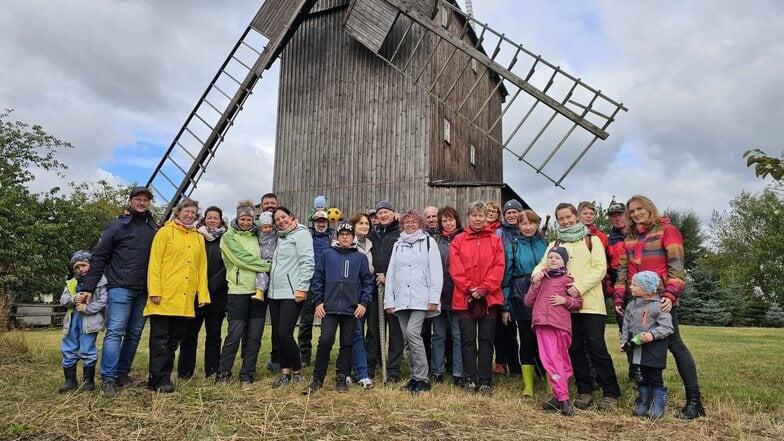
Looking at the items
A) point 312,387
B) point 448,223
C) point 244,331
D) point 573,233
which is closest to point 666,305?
point 573,233

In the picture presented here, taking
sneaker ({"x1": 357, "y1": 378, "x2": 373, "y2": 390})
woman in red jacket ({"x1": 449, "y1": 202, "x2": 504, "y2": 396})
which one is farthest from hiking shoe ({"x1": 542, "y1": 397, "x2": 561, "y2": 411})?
sneaker ({"x1": 357, "y1": 378, "x2": 373, "y2": 390})

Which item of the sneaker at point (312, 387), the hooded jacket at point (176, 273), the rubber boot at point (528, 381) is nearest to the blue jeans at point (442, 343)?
the rubber boot at point (528, 381)

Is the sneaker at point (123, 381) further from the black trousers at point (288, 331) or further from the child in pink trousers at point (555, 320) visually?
the child in pink trousers at point (555, 320)

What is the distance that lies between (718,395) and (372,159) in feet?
30.3

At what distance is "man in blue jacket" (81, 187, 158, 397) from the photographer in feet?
17.3

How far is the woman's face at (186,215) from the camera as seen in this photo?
5.66 meters

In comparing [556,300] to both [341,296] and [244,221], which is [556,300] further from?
[244,221]

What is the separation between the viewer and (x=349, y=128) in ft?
44.2

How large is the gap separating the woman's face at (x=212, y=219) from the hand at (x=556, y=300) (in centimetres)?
384

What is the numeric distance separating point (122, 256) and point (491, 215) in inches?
154

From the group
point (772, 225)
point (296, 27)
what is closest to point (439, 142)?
point (296, 27)

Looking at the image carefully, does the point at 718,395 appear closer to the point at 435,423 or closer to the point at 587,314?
the point at 587,314

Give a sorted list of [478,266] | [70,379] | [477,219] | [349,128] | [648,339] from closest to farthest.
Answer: [648,339] → [70,379] → [478,266] → [477,219] → [349,128]

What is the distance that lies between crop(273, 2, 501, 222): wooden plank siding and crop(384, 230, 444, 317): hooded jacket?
20.3 ft
